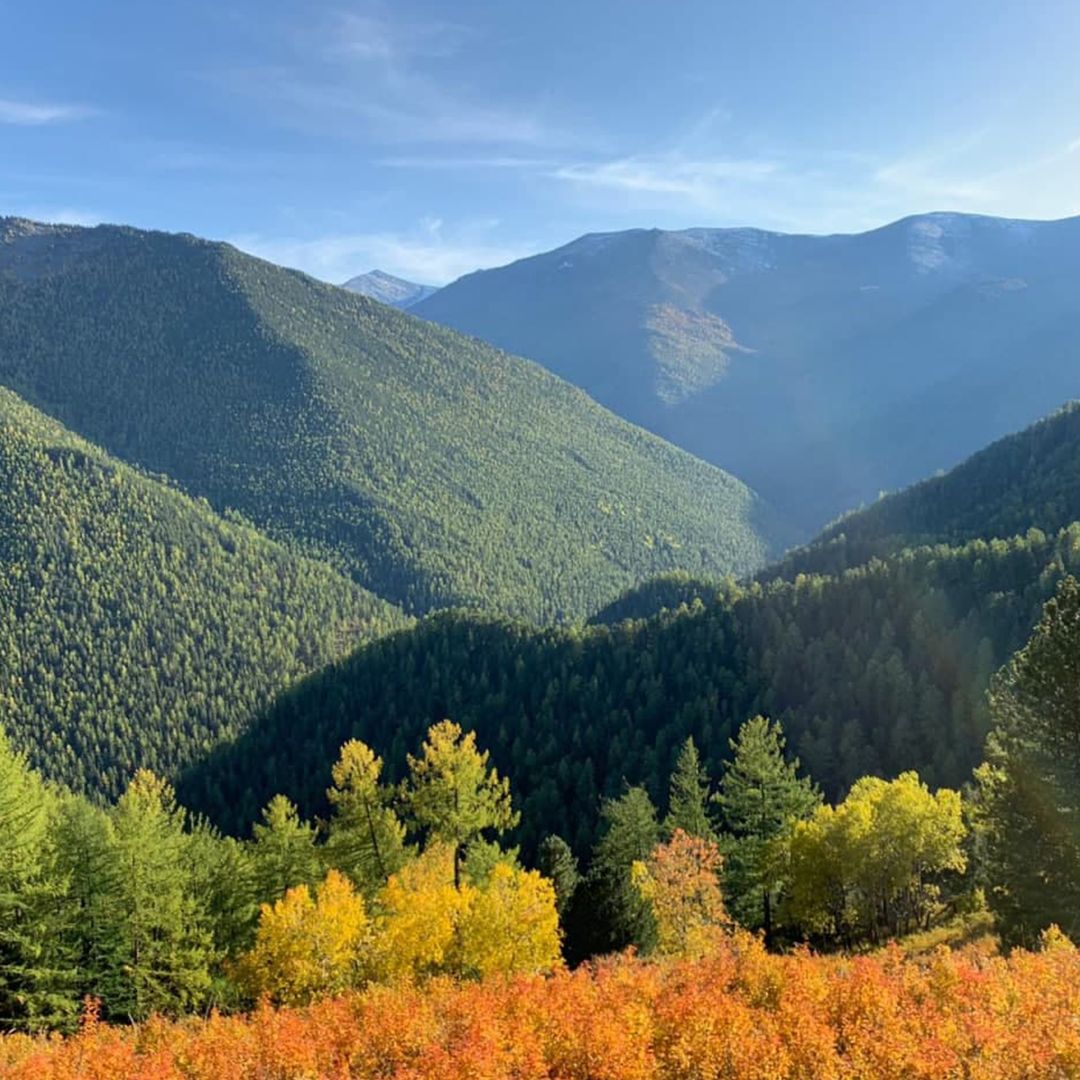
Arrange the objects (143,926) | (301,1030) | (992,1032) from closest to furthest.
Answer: (992,1032) < (301,1030) < (143,926)

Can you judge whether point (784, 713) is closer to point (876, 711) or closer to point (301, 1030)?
point (876, 711)

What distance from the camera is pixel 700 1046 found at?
21.2 metres

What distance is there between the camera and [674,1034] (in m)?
22.6

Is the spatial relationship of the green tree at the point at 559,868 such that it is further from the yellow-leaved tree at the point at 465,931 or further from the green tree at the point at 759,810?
the yellow-leaved tree at the point at 465,931

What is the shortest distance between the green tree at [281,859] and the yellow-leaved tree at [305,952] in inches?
529

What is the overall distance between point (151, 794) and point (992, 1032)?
50.4m

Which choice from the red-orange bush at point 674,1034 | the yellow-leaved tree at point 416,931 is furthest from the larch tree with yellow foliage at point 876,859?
the yellow-leaved tree at point 416,931

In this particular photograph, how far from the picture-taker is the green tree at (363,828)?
54.8 meters

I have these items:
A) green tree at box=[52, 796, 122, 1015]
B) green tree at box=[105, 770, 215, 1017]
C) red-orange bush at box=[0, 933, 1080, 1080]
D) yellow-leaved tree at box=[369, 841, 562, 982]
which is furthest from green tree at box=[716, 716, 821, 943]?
green tree at box=[52, 796, 122, 1015]

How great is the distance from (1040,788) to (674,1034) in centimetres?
2269

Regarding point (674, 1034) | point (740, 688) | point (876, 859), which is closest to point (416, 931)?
point (674, 1034)

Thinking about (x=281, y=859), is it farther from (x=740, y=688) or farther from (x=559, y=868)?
(x=740, y=688)

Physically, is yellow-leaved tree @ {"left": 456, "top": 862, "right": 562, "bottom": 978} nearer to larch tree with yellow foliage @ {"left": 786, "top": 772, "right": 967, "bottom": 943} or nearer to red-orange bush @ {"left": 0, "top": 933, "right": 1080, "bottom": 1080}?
red-orange bush @ {"left": 0, "top": 933, "right": 1080, "bottom": 1080}

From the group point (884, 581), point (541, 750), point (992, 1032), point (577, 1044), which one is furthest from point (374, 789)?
point (884, 581)
